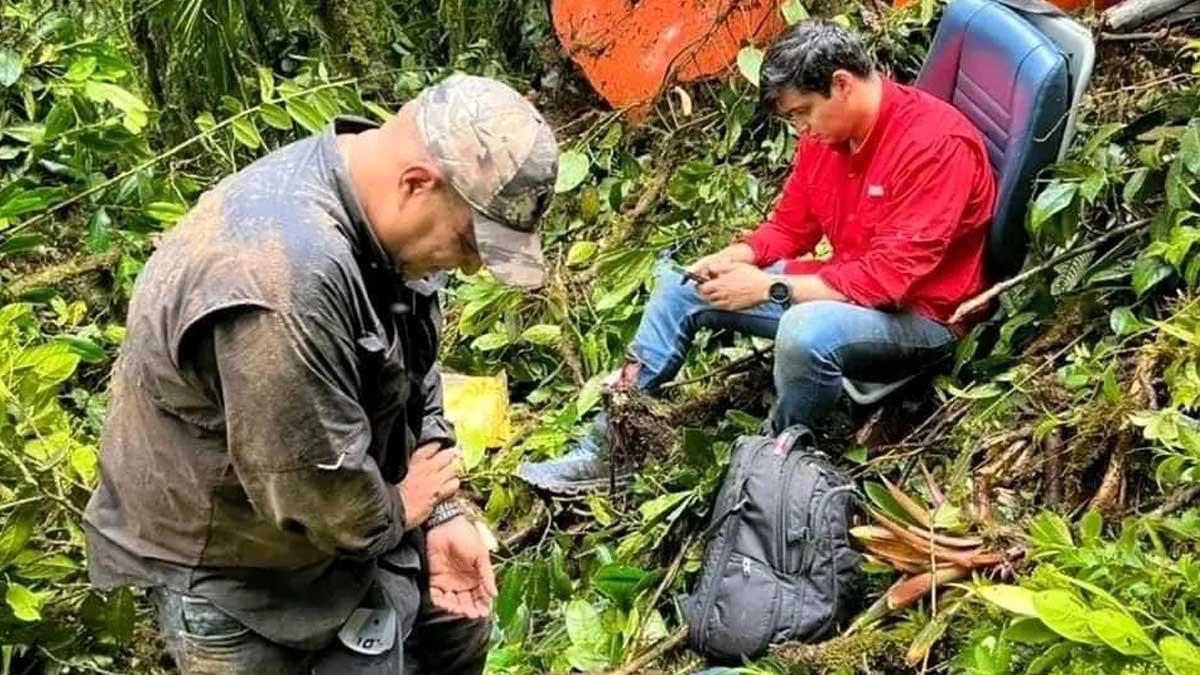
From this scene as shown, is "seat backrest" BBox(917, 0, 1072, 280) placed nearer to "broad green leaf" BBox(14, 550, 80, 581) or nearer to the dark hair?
the dark hair

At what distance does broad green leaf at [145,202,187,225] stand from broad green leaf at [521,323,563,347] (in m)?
1.05

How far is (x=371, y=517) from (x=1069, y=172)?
5.75 feet

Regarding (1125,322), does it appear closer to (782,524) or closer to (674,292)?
(782,524)

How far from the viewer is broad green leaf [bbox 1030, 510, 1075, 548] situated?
7.10 ft

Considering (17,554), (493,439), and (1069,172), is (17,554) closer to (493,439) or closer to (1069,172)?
(493,439)

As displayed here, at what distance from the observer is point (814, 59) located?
2.96 m

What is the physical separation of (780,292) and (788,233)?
0.99 ft

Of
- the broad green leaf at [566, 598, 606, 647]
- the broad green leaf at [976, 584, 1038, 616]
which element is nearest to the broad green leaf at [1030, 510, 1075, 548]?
the broad green leaf at [976, 584, 1038, 616]

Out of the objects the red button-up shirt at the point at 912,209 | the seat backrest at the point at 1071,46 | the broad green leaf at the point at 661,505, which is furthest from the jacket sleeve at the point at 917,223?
the broad green leaf at the point at 661,505

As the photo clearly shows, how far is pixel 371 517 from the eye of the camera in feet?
5.82

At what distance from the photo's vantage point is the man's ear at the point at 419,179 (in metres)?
1.62

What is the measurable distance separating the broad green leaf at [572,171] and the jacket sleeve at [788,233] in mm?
1248

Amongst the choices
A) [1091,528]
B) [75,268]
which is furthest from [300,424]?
[75,268]

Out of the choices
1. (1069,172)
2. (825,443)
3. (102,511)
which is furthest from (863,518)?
(102,511)
